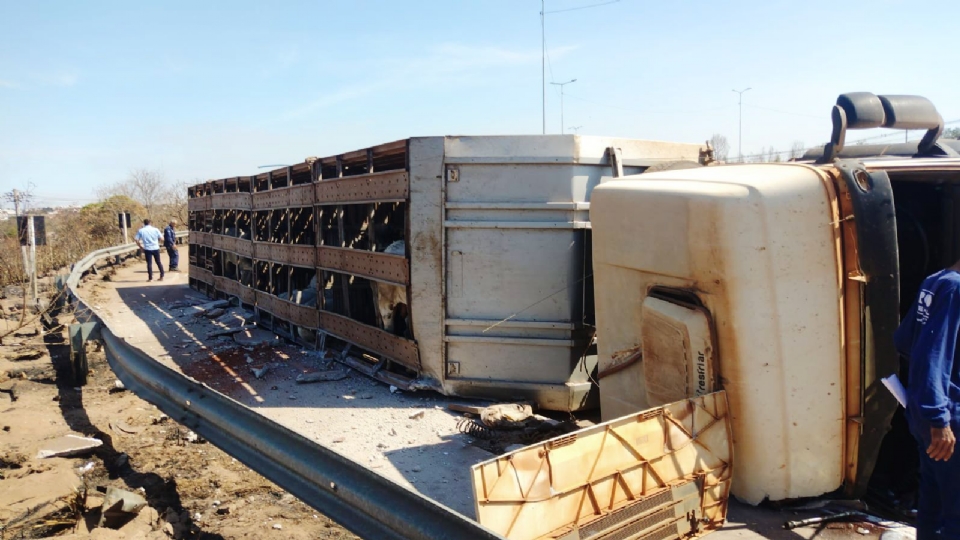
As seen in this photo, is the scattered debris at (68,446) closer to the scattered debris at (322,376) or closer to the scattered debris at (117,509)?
the scattered debris at (117,509)

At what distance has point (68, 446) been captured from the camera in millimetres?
4719

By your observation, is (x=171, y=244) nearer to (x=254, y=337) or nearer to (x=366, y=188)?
(x=254, y=337)

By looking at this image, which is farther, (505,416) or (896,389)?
(505,416)

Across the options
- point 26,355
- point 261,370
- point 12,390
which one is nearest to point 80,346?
point 12,390

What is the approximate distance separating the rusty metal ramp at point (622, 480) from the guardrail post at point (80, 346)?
5168mm

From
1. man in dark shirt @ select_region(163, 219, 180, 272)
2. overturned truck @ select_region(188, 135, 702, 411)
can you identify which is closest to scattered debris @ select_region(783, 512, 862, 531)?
overturned truck @ select_region(188, 135, 702, 411)

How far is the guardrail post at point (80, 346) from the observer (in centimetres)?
619

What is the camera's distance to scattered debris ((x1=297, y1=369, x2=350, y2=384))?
705cm

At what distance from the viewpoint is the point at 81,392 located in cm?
643

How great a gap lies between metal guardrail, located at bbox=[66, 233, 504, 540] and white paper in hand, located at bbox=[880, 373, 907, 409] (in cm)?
194

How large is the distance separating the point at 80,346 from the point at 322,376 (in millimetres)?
2311

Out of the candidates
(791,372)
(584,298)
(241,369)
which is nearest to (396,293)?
(584,298)

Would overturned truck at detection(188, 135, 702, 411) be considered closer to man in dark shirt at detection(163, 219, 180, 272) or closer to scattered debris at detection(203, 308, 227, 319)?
scattered debris at detection(203, 308, 227, 319)

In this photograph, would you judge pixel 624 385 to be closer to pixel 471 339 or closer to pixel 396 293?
pixel 471 339
